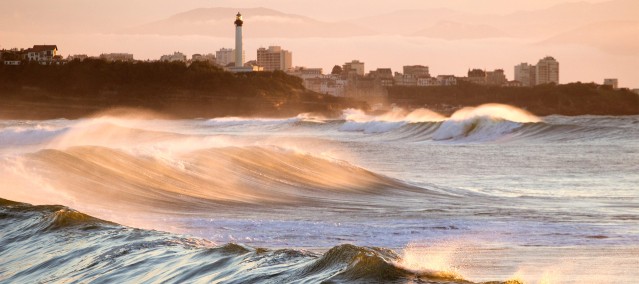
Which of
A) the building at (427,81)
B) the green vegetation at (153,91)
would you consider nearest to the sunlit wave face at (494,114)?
the green vegetation at (153,91)

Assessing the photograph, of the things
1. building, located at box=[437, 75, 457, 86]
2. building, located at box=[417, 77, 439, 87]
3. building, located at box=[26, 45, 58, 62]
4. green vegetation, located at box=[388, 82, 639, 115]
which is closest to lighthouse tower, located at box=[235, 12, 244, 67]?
building, located at box=[26, 45, 58, 62]

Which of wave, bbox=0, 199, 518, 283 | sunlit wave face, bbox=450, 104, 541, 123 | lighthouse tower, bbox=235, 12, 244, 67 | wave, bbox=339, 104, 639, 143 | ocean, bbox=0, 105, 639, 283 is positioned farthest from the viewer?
lighthouse tower, bbox=235, 12, 244, 67

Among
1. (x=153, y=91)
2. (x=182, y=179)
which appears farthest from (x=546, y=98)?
(x=182, y=179)

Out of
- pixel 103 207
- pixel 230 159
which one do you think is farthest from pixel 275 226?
pixel 230 159

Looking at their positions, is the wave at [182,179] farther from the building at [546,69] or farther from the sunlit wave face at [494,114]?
the building at [546,69]

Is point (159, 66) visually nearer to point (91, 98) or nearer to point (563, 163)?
point (91, 98)

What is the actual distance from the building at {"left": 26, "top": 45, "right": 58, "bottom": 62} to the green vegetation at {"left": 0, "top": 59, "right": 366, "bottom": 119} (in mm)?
13030

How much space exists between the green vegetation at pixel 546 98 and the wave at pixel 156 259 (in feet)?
356

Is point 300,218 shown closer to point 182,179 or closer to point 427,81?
point 182,179

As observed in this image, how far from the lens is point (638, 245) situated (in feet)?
31.3

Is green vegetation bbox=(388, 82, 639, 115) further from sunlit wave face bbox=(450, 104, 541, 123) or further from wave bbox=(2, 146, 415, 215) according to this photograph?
wave bbox=(2, 146, 415, 215)

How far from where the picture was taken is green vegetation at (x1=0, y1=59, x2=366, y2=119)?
4222 inches

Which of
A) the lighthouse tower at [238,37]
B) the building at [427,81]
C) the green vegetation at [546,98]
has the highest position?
the lighthouse tower at [238,37]

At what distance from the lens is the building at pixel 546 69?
195875 mm
